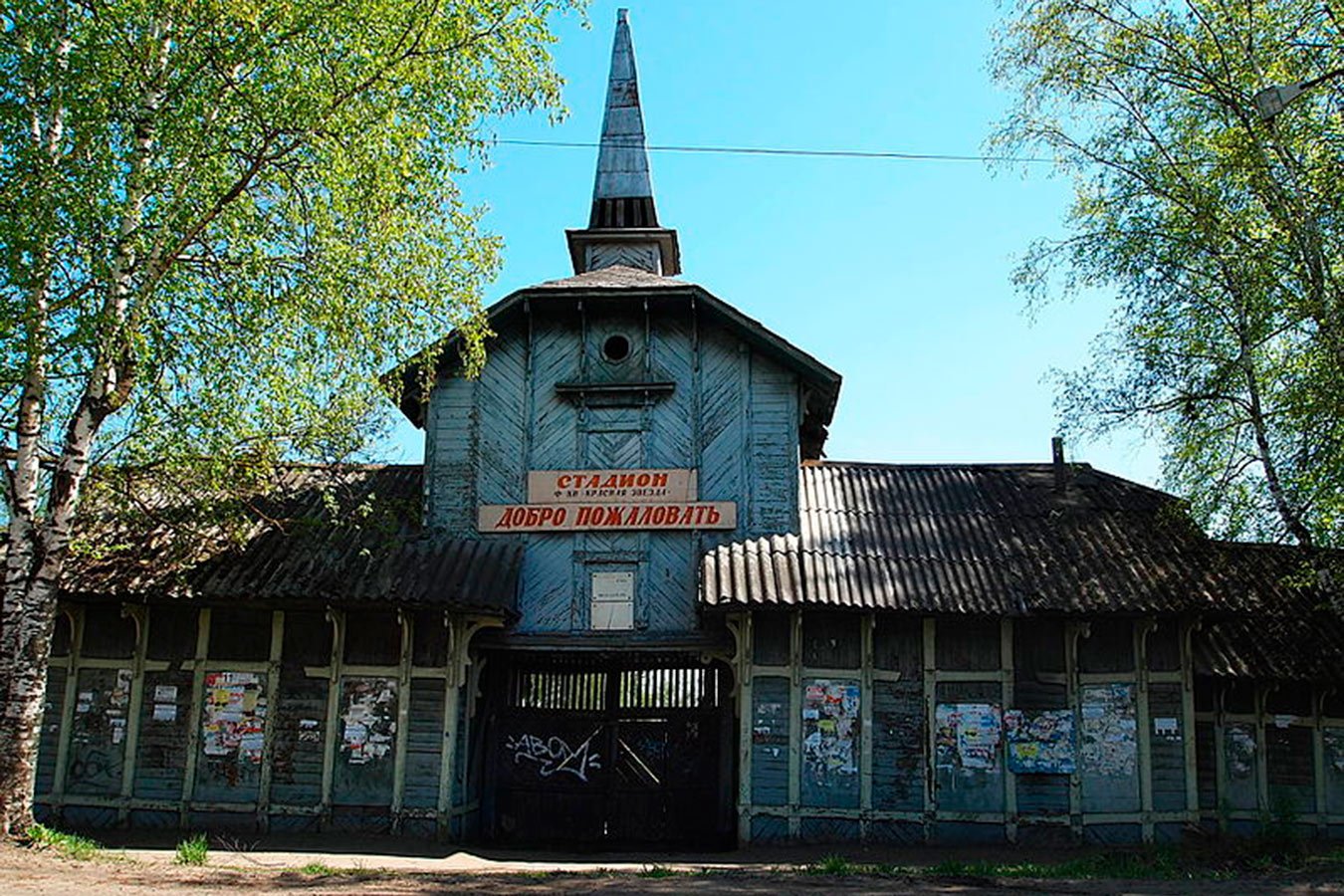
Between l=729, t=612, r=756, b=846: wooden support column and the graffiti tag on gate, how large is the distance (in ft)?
8.54

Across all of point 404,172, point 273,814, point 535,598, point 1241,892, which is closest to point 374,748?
point 273,814

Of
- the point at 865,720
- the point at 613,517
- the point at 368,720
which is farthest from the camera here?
the point at 613,517

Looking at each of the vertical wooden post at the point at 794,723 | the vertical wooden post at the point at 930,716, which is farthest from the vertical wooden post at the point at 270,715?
the vertical wooden post at the point at 930,716

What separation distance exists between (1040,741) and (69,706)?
1345 centimetres

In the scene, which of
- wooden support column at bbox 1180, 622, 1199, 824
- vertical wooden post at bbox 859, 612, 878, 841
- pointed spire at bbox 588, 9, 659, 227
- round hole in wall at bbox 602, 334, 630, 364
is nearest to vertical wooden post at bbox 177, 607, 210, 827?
round hole in wall at bbox 602, 334, 630, 364

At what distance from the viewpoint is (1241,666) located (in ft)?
54.1

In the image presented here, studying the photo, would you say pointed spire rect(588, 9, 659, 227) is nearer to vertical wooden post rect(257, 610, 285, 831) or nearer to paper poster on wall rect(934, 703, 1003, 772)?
vertical wooden post rect(257, 610, 285, 831)

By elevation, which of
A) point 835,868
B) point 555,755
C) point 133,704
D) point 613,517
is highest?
point 613,517

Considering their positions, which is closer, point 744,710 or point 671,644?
point 744,710

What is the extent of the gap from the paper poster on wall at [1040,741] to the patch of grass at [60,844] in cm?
1120

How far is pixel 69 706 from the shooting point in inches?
661

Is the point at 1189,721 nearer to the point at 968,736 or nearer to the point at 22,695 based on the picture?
the point at 968,736

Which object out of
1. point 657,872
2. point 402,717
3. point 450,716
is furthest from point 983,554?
point 402,717

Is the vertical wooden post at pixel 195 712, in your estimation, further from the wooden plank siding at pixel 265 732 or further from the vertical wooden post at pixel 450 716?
the vertical wooden post at pixel 450 716
